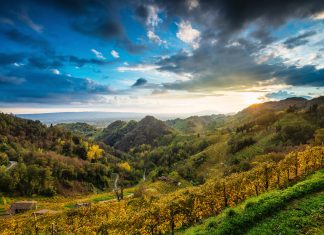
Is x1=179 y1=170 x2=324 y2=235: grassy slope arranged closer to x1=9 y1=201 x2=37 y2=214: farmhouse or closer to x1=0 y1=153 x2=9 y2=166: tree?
x1=9 y1=201 x2=37 y2=214: farmhouse

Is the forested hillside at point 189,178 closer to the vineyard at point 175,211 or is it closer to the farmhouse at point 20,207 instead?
the vineyard at point 175,211

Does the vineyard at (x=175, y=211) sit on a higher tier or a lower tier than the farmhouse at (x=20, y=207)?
higher

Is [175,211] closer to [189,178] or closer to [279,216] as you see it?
[279,216]

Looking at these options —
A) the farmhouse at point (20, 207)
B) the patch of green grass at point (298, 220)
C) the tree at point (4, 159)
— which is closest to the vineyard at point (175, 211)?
the patch of green grass at point (298, 220)

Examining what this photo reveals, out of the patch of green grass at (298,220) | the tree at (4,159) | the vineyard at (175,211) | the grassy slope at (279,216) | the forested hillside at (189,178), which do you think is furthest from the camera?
the tree at (4,159)

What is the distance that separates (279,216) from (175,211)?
36.4 ft

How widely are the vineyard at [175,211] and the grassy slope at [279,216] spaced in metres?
4.91

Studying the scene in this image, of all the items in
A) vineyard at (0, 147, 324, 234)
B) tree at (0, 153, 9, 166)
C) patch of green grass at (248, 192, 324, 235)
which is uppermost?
patch of green grass at (248, 192, 324, 235)

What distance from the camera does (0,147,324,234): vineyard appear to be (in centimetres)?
2911

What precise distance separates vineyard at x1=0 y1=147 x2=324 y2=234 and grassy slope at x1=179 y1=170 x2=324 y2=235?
491 centimetres

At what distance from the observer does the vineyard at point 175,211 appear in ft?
95.5

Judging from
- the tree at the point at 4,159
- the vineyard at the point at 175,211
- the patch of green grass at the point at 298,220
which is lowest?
the tree at the point at 4,159

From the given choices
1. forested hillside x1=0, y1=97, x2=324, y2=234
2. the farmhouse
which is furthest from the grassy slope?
the farmhouse

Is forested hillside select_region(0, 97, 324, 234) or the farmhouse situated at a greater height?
forested hillside select_region(0, 97, 324, 234)
